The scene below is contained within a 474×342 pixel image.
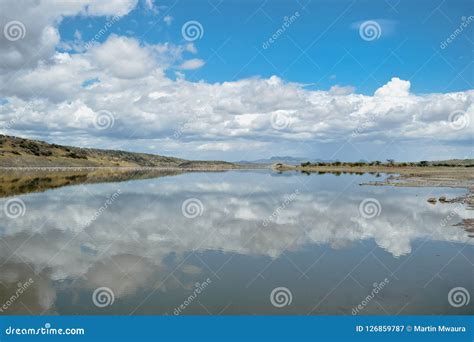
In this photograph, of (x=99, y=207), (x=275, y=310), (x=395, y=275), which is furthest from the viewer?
(x=99, y=207)

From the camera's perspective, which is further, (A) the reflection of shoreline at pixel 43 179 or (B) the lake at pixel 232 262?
(A) the reflection of shoreline at pixel 43 179

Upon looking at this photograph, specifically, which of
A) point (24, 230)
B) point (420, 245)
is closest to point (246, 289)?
point (420, 245)

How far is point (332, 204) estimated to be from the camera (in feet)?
154

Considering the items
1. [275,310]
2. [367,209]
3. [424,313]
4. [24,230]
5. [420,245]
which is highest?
[367,209]

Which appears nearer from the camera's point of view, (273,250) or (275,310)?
(275,310)

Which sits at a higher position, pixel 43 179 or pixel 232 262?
pixel 43 179

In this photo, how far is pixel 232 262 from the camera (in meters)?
21.7

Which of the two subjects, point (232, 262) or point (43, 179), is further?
point (43, 179)

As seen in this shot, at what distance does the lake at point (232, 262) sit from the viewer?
1614cm

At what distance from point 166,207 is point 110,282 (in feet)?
81.3

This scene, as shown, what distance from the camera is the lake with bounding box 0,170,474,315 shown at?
16.1 meters

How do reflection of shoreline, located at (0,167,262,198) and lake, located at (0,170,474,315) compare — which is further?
reflection of shoreline, located at (0,167,262,198)

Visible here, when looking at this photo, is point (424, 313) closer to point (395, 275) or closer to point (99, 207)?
point (395, 275)

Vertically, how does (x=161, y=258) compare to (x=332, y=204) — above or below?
below
